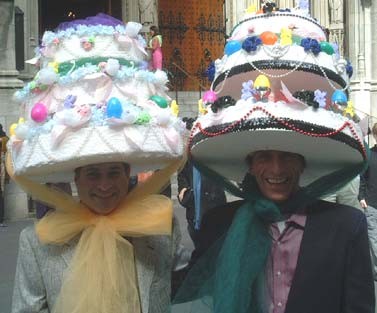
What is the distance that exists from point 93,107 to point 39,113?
0.23 metres

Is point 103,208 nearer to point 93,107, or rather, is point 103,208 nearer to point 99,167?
point 99,167

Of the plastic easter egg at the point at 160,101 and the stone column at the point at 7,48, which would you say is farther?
the stone column at the point at 7,48

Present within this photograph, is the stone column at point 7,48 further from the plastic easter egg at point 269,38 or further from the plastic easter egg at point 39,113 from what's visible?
the plastic easter egg at point 269,38

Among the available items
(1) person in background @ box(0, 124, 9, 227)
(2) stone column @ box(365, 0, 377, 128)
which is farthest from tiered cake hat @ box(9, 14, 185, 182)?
(2) stone column @ box(365, 0, 377, 128)

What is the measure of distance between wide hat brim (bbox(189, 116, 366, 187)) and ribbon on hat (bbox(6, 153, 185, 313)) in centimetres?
37

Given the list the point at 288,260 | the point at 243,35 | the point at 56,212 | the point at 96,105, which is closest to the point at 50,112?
the point at 96,105

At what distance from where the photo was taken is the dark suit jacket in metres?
2.53

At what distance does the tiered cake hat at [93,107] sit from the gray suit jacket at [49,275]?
0.34m

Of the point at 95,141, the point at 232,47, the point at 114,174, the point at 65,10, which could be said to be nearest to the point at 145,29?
the point at 65,10

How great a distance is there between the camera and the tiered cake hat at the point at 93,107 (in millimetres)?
2533

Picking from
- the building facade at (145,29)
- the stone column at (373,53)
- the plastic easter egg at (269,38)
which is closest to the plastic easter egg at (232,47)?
the plastic easter egg at (269,38)

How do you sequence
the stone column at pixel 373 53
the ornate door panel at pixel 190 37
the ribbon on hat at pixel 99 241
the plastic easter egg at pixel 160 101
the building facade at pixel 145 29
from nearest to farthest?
the ribbon on hat at pixel 99 241 → the plastic easter egg at pixel 160 101 → the building facade at pixel 145 29 → the ornate door panel at pixel 190 37 → the stone column at pixel 373 53

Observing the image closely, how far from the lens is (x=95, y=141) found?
2516mm

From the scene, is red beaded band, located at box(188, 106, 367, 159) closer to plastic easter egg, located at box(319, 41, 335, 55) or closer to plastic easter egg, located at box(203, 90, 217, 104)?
plastic easter egg, located at box(203, 90, 217, 104)
